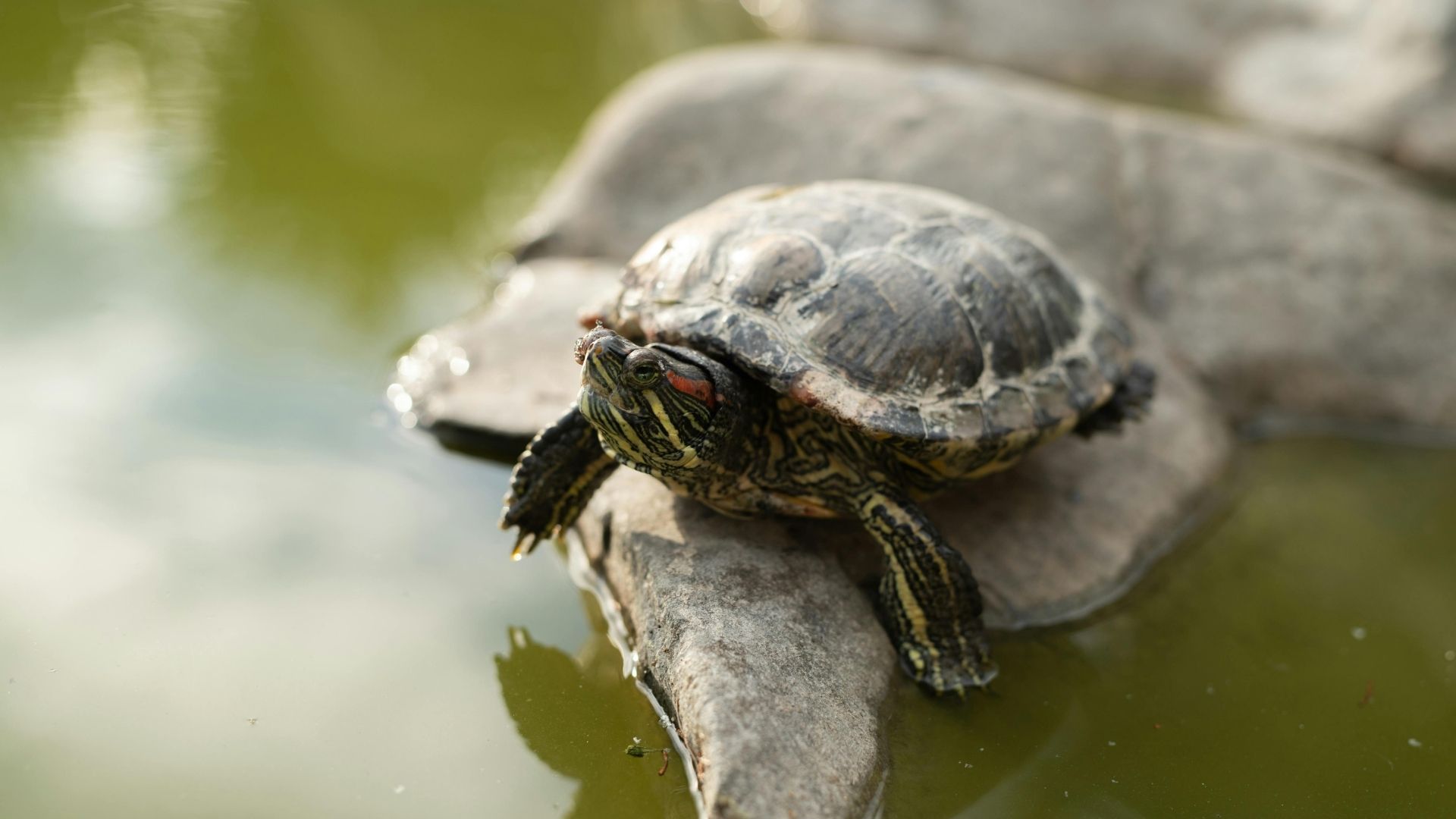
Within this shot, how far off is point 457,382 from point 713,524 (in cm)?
154

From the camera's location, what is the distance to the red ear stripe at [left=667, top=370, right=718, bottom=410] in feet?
9.29

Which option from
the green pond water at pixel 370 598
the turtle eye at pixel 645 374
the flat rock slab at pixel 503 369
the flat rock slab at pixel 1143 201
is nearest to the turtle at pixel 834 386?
the turtle eye at pixel 645 374

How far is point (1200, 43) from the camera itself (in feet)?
29.3

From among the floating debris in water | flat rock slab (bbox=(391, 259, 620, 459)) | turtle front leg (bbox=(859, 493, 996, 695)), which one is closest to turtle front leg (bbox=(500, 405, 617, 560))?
flat rock slab (bbox=(391, 259, 620, 459))

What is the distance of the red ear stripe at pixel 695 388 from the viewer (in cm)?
283

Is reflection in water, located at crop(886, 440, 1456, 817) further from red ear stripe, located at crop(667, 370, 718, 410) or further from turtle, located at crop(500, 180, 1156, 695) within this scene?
red ear stripe, located at crop(667, 370, 718, 410)

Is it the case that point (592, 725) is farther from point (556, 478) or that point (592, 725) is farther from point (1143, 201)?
point (1143, 201)

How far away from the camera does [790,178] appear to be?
5402mm

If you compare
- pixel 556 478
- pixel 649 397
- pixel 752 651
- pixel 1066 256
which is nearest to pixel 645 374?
pixel 649 397

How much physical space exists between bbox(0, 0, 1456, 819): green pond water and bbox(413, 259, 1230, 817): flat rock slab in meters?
0.18

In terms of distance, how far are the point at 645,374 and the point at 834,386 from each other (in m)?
0.60

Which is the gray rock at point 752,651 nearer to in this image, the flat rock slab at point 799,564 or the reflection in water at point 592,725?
the flat rock slab at point 799,564

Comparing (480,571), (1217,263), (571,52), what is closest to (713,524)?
(480,571)

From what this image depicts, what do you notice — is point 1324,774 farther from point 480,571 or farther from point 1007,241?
point 480,571
